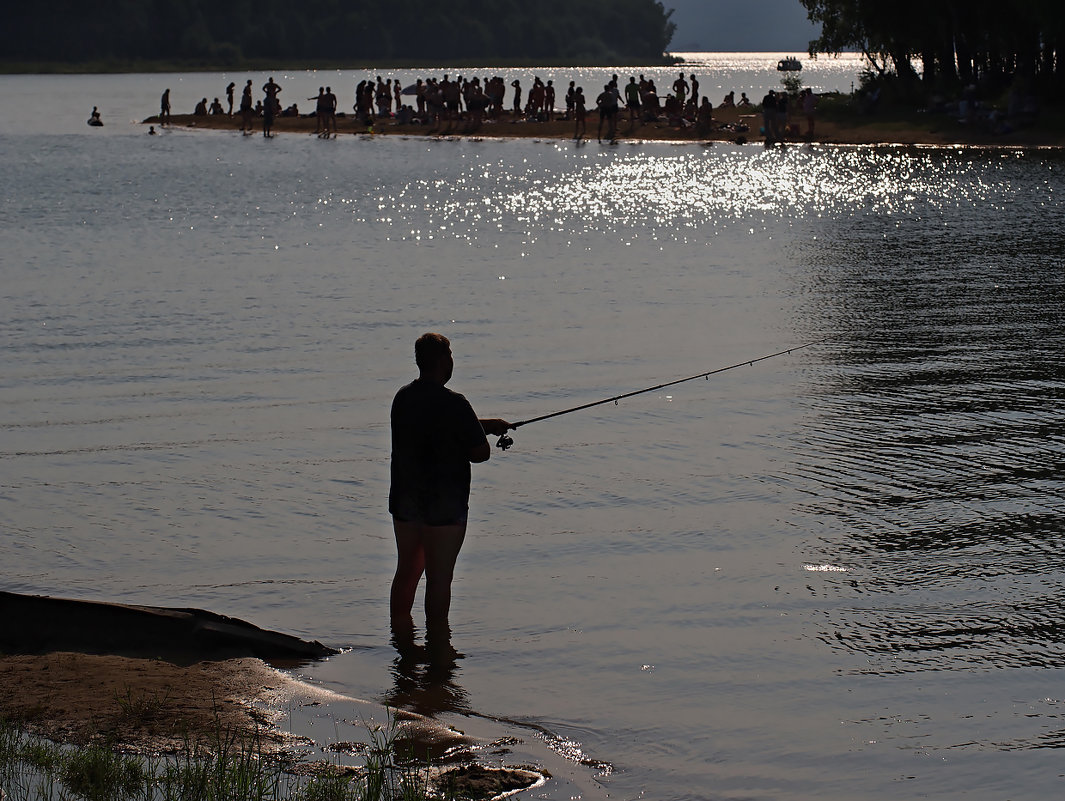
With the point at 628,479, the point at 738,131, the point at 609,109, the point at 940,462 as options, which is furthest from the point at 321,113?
the point at 940,462

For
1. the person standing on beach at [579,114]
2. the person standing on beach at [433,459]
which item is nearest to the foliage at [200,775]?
the person standing on beach at [433,459]

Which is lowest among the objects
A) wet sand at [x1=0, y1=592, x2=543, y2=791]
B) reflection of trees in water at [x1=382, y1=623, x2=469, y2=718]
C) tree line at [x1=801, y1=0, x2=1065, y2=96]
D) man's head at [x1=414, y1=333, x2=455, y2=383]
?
reflection of trees in water at [x1=382, y1=623, x2=469, y2=718]

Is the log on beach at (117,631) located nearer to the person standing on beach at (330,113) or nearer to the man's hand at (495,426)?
the man's hand at (495,426)

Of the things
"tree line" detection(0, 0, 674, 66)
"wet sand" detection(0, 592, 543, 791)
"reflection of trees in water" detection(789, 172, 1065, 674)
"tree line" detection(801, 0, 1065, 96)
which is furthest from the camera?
"tree line" detection(0, 0, 674, 66)

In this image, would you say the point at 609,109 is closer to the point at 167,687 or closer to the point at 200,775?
the point at 167,687

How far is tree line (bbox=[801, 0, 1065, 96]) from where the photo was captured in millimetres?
45094

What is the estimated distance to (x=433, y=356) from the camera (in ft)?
22.6

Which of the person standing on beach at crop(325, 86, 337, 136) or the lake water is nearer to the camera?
the lake water

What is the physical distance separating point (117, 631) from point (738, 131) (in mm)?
44000

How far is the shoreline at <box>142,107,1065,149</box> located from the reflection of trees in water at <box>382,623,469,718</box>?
38.4 metres

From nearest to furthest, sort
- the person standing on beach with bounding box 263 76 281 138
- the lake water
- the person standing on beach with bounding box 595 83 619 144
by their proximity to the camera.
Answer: the lake water < the person standing on beach with bounding box 595 83 619 144 < the person standing on beach with bounding box 263 76 281 138

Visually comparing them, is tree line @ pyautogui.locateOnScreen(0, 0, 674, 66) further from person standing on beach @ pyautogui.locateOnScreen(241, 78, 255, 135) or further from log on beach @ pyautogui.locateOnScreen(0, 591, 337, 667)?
log on beach @ pyautogui.locateOnScreen(0, 591, 337, 667)

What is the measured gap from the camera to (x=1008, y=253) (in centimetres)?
2242

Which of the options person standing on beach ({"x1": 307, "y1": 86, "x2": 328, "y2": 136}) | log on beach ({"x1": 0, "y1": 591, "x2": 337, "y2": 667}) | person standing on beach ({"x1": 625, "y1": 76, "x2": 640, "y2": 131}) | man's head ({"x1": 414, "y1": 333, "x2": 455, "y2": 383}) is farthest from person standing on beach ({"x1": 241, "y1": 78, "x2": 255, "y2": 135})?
man's head ({"x1": 414, "y1": 333, "x2": 455, "y2": 383})
